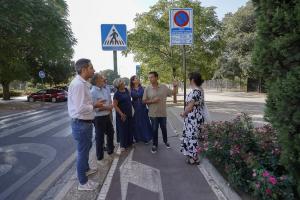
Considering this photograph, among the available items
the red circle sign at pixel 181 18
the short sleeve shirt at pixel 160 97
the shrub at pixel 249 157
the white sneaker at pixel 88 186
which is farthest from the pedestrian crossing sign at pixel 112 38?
the white sneaker at pixel 88 186

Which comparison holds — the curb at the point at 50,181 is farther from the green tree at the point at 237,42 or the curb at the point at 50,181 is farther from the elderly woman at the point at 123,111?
the green tree at the point at 237,42

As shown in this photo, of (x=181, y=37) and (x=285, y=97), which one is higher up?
(x=181, y=37)

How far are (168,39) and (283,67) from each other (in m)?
19.7

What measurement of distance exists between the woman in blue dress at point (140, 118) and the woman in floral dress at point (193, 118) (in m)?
2.34

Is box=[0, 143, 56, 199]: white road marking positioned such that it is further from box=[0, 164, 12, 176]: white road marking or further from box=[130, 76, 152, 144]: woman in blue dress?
box=[130, 76, 152, 144]: woman in blue dress

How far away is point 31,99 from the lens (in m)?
33.2

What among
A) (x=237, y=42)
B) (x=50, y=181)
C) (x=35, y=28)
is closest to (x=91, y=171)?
(x=50, y=181)

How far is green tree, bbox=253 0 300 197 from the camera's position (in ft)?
10.2

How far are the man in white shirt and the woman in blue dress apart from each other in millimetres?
3334

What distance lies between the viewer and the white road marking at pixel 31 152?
5.20 meters

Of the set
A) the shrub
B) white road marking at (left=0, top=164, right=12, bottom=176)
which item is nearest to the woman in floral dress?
the shrub

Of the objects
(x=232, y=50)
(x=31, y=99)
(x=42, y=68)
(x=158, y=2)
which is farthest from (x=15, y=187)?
(x=42, y=68)

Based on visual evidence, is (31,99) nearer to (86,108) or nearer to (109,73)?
(109,73)

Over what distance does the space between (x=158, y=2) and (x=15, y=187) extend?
2061 cm
